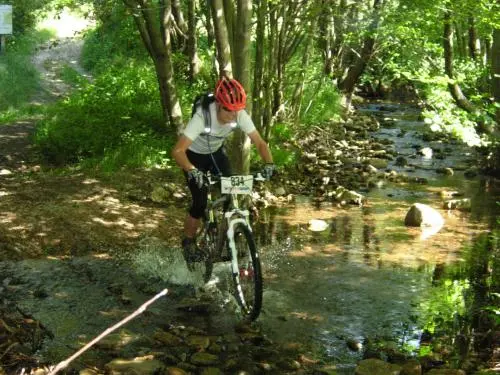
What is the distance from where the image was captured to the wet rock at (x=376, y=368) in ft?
15.8

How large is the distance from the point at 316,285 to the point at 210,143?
6.96ft

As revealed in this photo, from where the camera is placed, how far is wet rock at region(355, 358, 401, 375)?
15.8ft

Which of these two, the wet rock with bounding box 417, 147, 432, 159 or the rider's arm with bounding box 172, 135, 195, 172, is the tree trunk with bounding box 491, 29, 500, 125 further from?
the rider's arm with bounding box 172, 135, 195, 172

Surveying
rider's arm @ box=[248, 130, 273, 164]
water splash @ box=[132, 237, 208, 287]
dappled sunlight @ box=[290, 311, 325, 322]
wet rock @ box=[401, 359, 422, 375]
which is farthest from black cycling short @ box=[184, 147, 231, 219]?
wet rock @ box=[401, 359, 422, 375]

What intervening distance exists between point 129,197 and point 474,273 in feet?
17.9

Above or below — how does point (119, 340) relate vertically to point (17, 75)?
below

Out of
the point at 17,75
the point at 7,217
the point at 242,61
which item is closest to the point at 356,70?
the point at 17,75

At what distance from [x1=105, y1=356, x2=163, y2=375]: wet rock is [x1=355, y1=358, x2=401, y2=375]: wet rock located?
1612mm

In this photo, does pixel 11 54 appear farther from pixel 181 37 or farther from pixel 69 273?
pixel 69 273

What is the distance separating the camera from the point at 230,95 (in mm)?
5719

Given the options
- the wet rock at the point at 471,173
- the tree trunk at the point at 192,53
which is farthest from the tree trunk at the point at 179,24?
the wet rock at the point at 471,173

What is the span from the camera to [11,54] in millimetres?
25734

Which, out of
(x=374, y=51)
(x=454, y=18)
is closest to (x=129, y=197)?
(x=454, y=18)

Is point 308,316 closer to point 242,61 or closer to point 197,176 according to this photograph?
point 197,176
